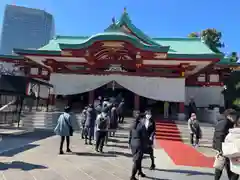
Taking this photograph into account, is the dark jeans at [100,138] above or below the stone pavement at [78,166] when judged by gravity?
above

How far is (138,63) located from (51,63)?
19.5 feet

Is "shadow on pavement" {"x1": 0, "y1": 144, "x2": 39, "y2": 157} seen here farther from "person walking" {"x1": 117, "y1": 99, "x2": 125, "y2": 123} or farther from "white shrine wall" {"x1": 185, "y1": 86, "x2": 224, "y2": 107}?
"white shrine wall" {"x1": 185, "y1": 86, "x2": 224, "y2": 107}

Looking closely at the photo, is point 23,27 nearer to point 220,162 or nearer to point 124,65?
point 124,65

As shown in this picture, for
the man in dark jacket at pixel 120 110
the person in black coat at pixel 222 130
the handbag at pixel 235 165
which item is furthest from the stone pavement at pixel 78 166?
the man in dark jacket at pixel 120 110

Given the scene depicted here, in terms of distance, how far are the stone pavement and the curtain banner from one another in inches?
292

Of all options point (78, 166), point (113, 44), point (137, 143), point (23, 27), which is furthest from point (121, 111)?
point (23, 27)

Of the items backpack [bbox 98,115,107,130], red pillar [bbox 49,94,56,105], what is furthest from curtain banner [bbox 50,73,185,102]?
backpack [bbox 98,115,107,130]

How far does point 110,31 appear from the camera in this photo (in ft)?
45.9

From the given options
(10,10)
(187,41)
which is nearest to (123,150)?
(187,41)

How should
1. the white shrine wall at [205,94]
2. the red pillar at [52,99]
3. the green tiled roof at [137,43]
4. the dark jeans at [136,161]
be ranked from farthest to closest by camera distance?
the white shrine wall at [205,94], the red pillar at [52,99], the green tiled roof at [137,43], the dark jeans at [136,161]

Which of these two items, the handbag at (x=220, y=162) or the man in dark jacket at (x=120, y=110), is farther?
Result: the man in dark jacket at (x=120, y=110)

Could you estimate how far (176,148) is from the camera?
9258 mm

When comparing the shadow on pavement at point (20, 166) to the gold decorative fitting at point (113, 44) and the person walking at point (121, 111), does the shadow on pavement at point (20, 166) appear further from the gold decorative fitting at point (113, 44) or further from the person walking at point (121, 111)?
the gold decorative fitting at point (113, 44)

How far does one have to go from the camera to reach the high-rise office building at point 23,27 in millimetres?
59031
